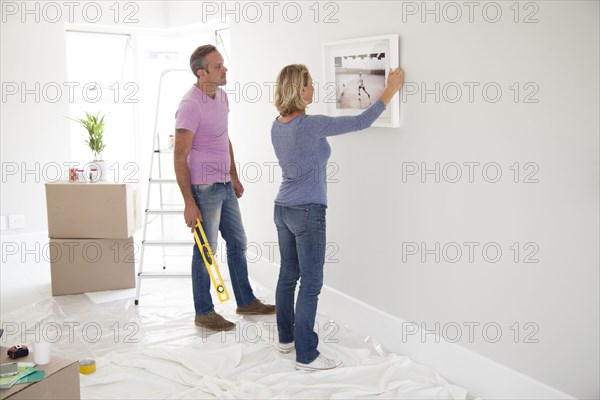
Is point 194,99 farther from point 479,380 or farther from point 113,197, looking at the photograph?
point 479,380

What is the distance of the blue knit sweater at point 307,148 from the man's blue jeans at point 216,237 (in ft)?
2.19

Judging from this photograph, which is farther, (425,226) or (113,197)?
(113,197)

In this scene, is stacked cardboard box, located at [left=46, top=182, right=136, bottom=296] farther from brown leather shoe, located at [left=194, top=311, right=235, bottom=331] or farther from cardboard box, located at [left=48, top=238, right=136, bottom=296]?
brown leather shoe, located at [left=194, top=311, right=235, bottom=331]

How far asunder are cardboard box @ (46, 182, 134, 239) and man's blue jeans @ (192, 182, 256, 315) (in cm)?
89

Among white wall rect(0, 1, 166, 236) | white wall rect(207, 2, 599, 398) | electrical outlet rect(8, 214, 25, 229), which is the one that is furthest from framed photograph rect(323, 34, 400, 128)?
electrical outlet rect(8, 214, 25, 229)

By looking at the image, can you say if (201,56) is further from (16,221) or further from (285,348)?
(16,221)

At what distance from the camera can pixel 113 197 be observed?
4402 mm

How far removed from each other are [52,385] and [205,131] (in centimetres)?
166

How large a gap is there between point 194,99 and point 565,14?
6.34 ft

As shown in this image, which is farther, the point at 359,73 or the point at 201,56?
the point at 201,56

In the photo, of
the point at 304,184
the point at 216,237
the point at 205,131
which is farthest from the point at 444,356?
the point at 205,131

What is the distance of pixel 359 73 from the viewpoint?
3332 millimetres

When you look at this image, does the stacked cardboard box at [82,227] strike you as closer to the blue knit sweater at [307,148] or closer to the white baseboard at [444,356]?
the white baseboard at [444,356]

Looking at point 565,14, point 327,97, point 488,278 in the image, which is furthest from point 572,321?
point 327,97
